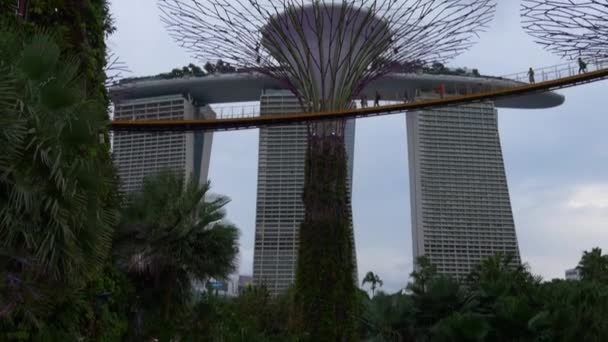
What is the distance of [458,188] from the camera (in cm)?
7962

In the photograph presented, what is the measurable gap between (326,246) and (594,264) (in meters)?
29.6

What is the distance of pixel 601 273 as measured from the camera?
124 ft

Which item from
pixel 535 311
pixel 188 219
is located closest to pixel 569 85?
pixel 535 311

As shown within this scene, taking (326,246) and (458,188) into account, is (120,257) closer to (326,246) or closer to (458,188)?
(326,246)

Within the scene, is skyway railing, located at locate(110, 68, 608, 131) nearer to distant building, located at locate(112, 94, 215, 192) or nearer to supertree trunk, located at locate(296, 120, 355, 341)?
supertree trunk, located at locate(296, 120, 355, 341)

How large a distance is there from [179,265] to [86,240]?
10379 millimetres

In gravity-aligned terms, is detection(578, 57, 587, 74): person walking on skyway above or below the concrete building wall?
below

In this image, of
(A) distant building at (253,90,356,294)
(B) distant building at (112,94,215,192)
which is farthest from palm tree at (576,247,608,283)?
(A) distant building at (253,90,356,294)

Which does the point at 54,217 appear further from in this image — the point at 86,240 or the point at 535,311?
the point at 535,311

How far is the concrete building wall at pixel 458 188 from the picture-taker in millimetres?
76062

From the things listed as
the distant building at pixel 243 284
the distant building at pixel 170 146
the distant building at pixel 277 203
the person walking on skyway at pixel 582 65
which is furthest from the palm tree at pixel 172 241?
the distant building at pixel 277 203

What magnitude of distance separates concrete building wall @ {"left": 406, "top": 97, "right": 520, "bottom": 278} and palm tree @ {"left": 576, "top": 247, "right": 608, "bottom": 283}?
→ 30508mm

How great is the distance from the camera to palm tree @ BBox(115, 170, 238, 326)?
17.2 m

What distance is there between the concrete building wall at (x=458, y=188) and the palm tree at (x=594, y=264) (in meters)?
30.5
